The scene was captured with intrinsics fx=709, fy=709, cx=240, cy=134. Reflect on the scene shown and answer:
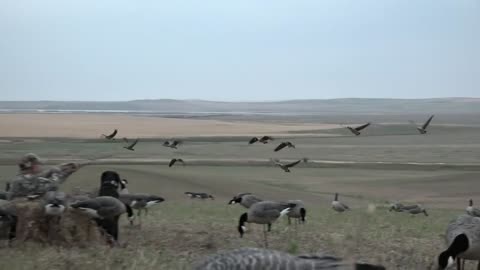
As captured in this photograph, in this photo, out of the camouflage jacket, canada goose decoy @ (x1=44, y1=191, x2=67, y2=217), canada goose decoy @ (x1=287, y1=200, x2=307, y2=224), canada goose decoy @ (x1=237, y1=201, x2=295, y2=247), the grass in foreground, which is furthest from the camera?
canada goose decoy @ (x1=287, y1=200, x2=307, y2=224)

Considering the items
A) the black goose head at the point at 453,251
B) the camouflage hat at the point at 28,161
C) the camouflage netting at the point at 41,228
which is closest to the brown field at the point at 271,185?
the camouflage netting at the point at 41,228

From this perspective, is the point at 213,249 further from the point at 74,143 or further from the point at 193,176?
the point at 74,143

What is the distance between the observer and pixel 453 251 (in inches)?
344

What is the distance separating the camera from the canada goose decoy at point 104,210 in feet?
35.6

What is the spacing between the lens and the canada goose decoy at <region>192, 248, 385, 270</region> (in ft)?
18.5

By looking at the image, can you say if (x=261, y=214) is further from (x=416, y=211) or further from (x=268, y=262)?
(x=416, y=211)

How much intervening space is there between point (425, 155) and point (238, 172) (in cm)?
1257

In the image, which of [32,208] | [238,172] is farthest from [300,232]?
[238,172]

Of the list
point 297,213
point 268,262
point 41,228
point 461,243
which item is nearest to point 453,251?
point 461,243

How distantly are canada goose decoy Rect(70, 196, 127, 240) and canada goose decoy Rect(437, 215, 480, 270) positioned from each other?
198 inches

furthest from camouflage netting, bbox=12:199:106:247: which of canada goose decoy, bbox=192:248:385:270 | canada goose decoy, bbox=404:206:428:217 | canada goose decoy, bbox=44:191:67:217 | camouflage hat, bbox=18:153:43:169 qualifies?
canada goose decoy, bbox=404:206:428:217

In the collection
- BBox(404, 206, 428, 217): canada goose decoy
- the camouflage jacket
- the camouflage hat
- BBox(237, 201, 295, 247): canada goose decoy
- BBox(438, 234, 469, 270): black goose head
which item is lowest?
BBox(404, 206, 428, 217): canada goose decoy

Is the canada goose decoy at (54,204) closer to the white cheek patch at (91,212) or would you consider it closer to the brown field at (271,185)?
the white cheek patch at (91,212)

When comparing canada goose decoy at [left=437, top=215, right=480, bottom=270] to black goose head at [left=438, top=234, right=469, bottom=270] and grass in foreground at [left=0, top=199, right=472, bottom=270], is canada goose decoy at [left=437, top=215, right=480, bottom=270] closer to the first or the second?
black goose head at [left=438, top=234, right=469, bottom=270]
